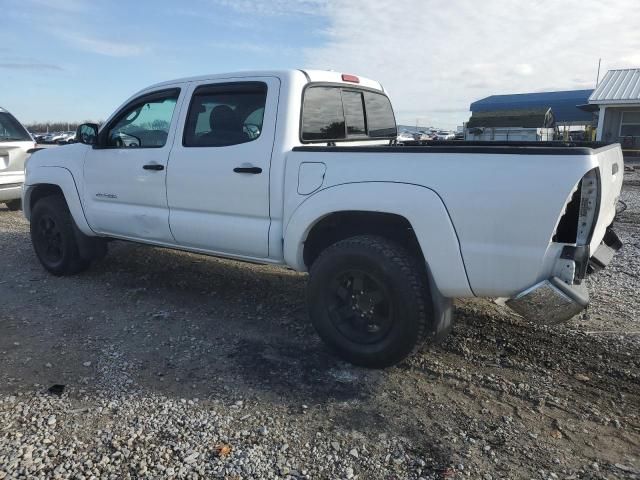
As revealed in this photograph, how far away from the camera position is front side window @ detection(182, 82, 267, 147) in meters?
4.31

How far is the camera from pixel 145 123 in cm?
514

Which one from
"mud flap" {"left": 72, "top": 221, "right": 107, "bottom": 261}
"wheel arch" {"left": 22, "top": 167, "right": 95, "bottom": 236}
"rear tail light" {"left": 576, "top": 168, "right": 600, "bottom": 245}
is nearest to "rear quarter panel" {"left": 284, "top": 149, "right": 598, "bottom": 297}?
"rear tail light" {"left": 576, "top": 168, "right": 600, "bottom": 245}

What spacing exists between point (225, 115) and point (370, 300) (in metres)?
2.01

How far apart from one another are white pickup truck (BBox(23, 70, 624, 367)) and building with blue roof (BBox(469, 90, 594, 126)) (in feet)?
137

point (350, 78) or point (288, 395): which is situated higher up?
point (350, 78)

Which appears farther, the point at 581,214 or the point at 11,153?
the point at 11,153

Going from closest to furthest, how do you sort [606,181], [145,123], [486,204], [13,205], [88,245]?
[486,204] < [606,181] < [145,123] < [88,245] < [13,205]

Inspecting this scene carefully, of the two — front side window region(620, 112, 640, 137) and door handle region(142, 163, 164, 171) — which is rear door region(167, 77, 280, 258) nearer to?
door handle region(142, 163, 164, 171)

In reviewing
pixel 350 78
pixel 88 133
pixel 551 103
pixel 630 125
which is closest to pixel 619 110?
pixel 630 125

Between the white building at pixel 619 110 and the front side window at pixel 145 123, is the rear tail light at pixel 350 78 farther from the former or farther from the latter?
the white building at pixel 619 110

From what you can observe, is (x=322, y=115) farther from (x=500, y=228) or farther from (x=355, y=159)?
(x=500, y=228)

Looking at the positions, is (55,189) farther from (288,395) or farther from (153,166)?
(288,395)

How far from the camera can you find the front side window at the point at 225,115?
4312mm

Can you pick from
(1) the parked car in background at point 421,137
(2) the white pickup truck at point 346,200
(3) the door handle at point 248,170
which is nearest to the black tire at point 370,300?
(2) the white pickup truck at point 346,200
